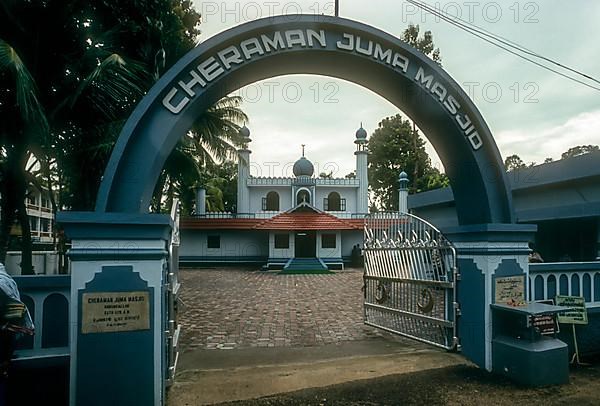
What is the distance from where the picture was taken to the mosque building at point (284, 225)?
24.2m

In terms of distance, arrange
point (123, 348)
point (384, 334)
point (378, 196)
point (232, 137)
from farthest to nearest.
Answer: point (378, 196)
point (232, 137)
point (384, 334)
point (123, 348)

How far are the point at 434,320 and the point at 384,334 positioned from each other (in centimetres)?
150

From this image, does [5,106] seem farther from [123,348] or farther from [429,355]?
[429,355]

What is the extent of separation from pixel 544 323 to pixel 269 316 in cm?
578

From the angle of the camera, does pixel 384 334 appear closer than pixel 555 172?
Yes

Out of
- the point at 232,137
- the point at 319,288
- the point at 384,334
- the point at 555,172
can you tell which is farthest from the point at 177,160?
the point at 555,172

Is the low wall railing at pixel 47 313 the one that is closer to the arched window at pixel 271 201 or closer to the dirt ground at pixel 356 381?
the dirt ground at pixel 356 381

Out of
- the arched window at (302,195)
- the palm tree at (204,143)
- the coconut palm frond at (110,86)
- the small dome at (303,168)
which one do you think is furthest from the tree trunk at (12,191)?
the small dome at (303,168)

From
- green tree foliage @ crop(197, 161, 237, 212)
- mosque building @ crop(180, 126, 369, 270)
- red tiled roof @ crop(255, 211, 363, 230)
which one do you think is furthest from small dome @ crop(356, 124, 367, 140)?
green tree foliage @ crop(197, 161, 237, 212)

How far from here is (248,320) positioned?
908 cm

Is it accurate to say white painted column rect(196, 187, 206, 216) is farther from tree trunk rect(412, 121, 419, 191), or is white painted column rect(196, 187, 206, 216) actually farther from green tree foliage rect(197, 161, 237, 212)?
tree trunk rect(412, 121, 419, 191)

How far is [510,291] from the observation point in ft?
18.3

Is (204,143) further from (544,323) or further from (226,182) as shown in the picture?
(226,182)

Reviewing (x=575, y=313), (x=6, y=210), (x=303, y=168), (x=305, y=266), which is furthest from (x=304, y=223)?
(x=575, y=313)
